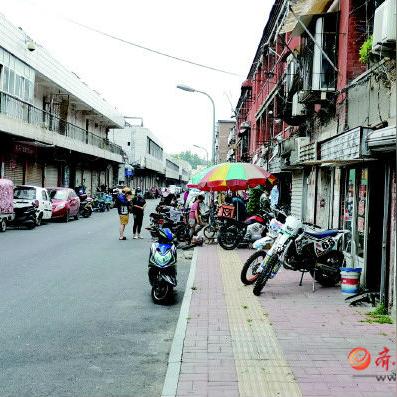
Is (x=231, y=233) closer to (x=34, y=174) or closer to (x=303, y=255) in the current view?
(x=303, y=255)

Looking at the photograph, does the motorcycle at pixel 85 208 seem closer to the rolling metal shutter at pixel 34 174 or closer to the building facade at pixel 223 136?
the rolling metal shutter at pixel 34 174

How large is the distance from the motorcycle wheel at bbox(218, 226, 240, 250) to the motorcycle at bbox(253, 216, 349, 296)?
5564 mm

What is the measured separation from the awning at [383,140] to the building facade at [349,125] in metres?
0.02

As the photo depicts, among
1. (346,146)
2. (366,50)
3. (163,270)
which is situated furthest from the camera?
(366,50)

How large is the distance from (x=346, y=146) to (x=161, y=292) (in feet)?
12.6

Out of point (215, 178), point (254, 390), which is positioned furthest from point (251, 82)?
point (254, 390)

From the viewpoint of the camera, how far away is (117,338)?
600 centimetres

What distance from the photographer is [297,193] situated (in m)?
17.3

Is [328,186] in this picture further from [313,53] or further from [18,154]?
[18,154]

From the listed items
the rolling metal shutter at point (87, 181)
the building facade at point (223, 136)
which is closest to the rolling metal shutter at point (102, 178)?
the rolling metal shutter at point (87, 181)

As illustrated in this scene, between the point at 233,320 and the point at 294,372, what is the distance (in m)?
1.96

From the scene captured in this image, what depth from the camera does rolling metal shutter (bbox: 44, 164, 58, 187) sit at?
1266 inches

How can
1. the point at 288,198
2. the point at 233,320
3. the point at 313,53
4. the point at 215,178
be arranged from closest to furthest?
the point at 233,320, the point at 313,53, the point at 215,178, the point at 288,198

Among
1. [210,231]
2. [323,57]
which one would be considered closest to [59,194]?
[210,231]
